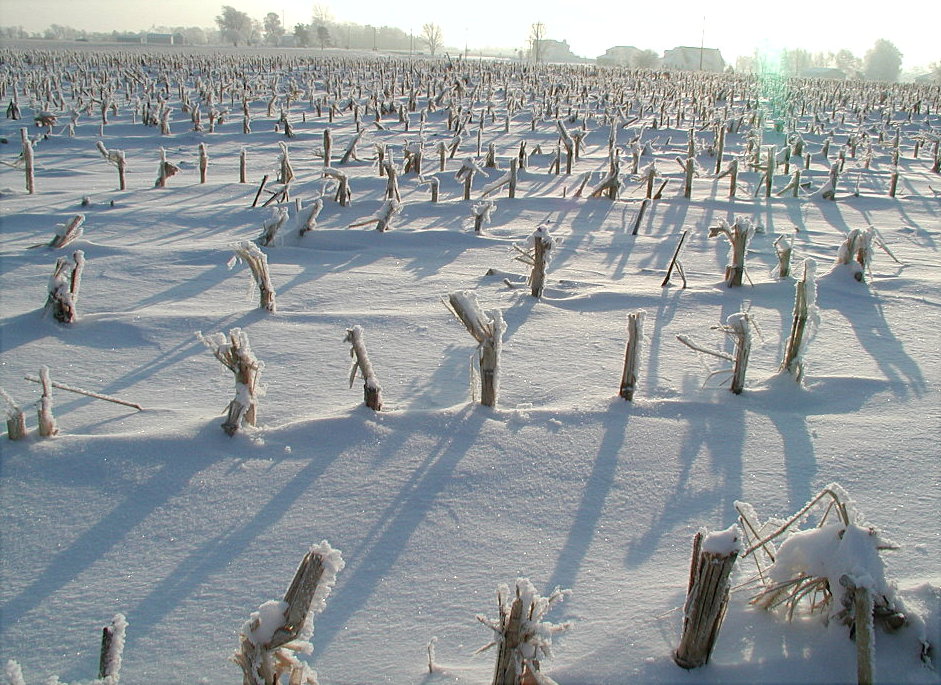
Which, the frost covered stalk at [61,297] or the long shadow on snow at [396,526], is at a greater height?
the frost covered stalk at [61,297]

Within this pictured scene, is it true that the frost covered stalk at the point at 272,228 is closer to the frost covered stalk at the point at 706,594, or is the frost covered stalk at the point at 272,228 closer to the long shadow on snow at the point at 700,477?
the long shadow on snow at the point at 700,477

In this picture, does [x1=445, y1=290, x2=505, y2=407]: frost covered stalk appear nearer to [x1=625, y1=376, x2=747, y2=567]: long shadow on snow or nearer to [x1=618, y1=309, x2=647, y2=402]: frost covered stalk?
[x1=618, y1=309, x2=647, y2=402]: frost covered stalk

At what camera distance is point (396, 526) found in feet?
6.88

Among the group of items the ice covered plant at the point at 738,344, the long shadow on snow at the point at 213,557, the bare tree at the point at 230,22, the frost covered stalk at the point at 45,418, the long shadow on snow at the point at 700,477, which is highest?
the bare tree at the point at 230,22

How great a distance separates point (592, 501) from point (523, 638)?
94 centimetres

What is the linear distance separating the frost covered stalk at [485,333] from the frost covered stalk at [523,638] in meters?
1.43

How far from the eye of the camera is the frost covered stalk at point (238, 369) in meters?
2.48

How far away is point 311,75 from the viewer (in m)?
24.3

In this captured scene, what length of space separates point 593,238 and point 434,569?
4490 millimetres

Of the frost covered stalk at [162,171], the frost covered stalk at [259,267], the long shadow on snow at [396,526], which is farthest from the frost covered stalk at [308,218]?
the long shadow on snow at [396,526]

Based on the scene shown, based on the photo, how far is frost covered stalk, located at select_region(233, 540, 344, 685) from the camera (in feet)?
4.35

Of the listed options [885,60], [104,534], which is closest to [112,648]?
[104,534]

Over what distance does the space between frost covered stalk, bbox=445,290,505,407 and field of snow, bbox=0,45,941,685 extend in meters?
0.11

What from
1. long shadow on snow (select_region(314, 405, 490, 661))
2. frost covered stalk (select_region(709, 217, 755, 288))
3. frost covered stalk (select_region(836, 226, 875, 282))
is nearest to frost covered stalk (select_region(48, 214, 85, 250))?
long shadow on snow (select_region(314, 405, 490, 661))
